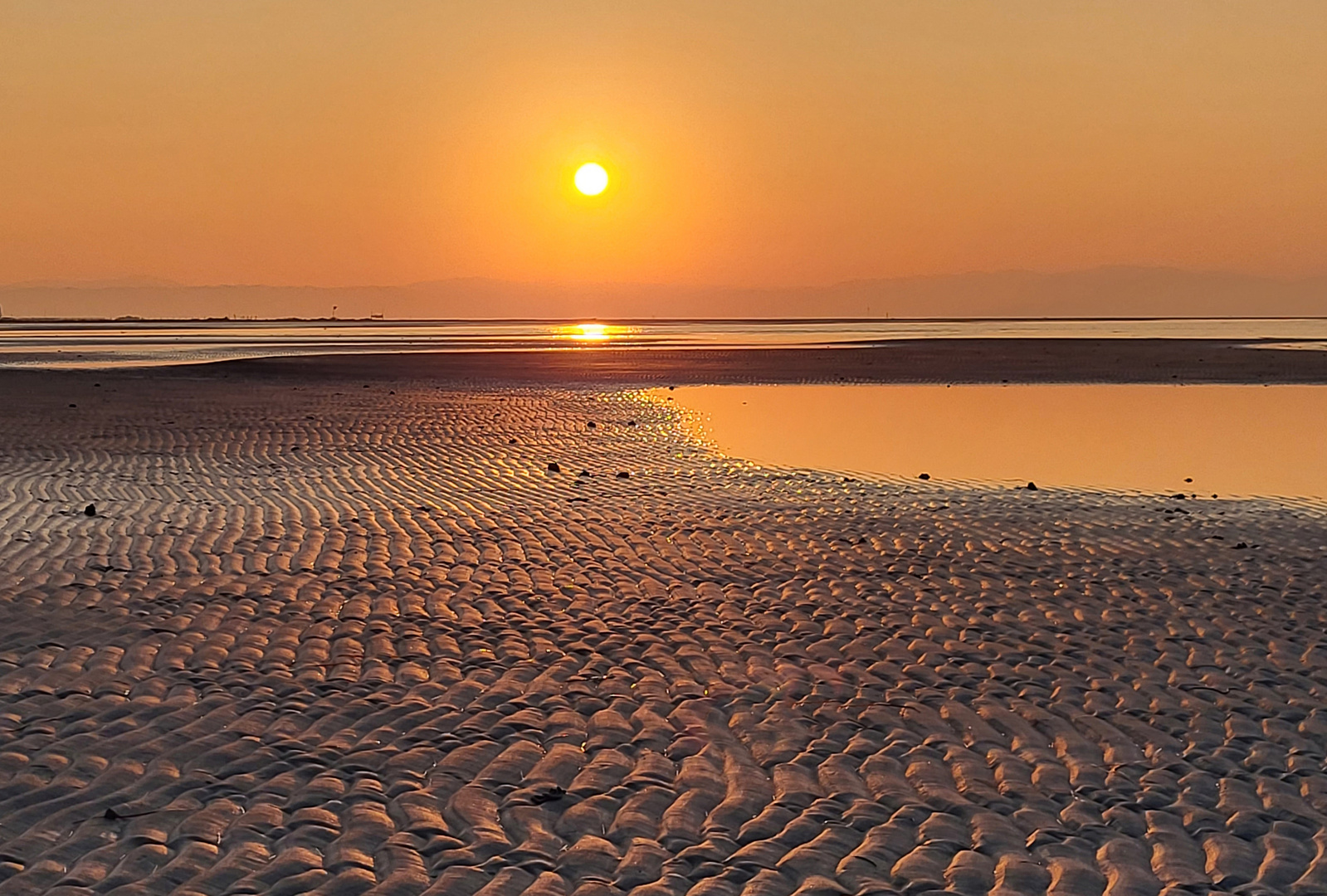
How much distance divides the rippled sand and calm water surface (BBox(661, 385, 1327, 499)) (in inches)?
178

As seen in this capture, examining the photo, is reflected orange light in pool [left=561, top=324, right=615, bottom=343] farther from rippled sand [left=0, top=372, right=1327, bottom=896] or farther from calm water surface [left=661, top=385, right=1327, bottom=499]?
rippled sand [left=0, top=372, right=1327, bottom=896]

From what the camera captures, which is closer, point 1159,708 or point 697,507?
point 1159,708

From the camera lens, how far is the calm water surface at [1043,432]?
21219mm

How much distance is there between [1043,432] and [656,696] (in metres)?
22.0

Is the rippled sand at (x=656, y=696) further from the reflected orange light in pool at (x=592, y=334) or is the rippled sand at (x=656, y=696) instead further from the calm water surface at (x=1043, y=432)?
the reflected orange light in pool at (x=592, y=334)

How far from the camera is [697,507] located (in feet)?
54.2

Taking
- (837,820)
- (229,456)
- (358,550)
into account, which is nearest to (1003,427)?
(229,456)

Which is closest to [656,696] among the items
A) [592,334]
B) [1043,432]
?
[1043,432]

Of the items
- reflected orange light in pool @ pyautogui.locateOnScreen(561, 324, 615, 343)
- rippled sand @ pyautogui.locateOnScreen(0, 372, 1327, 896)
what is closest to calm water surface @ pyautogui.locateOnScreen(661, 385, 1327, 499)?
rippled sand @ pyautogui.locateOnScreen(0, 372, 1327, 896)

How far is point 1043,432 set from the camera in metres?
28.4

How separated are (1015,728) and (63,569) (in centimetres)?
921

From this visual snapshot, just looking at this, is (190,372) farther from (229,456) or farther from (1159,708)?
(1159,708)

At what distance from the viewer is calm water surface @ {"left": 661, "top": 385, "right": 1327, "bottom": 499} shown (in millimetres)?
21219

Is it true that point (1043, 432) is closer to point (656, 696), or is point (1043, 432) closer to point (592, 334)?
point (656, 696)
